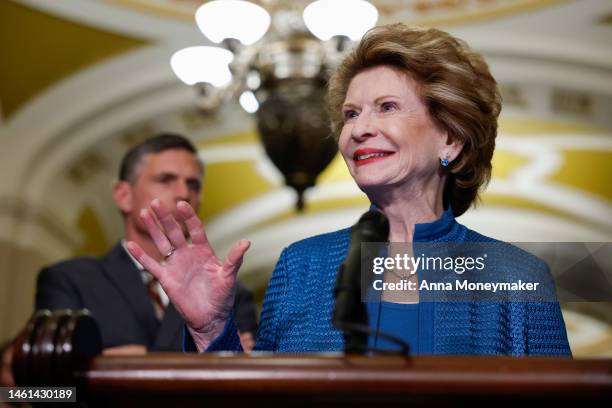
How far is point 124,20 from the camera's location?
827cm

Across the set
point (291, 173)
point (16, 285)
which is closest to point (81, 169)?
point (16, 285)

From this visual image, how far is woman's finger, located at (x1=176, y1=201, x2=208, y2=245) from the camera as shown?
159 cm

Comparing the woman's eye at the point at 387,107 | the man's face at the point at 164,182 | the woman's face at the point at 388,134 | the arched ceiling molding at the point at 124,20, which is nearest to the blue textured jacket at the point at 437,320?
the woman's face at the point at 388,134

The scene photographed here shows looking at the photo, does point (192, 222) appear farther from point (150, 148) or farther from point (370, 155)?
point (150, 148)

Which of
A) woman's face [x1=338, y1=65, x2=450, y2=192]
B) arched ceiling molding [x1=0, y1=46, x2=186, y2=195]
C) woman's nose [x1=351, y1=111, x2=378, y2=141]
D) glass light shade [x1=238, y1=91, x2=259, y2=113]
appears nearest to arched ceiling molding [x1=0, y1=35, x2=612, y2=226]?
arched ceiling molding [x1=0, y1=46, x2=186, y2=195]

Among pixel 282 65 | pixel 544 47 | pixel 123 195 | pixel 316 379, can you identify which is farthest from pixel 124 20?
pixel 316 379

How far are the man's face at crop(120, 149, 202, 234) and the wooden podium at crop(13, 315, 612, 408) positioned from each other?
1907 mm

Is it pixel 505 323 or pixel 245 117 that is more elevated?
pixel 245 117

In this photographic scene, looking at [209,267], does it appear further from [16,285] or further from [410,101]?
[16,285]

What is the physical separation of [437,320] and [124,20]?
23.1 ft

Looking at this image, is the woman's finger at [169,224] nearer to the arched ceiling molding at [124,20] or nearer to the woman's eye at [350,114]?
the woman's eye at [350,114]

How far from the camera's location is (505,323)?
1773 mm

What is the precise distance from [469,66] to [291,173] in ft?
12.7

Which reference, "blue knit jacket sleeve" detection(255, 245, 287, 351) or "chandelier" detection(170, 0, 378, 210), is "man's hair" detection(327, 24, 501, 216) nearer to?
"blue knit jacket sleeve" detection(255, 245, 287, 351)
